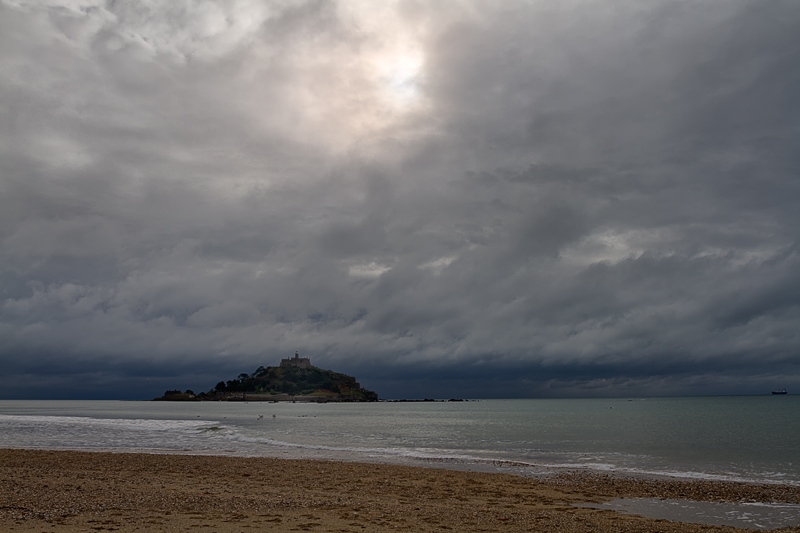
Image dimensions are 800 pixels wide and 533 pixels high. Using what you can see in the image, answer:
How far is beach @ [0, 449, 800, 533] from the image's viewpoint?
1595cm

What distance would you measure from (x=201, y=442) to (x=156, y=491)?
29966 mm

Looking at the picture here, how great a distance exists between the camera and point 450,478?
2714 cm

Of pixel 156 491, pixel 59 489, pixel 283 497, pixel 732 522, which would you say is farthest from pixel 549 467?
pixel 59 489

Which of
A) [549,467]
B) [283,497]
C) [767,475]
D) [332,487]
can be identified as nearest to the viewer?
[283,497]

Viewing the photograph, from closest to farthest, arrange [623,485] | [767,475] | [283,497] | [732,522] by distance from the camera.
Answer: [732,522]
[283,497]
[623,485]
[767,475]

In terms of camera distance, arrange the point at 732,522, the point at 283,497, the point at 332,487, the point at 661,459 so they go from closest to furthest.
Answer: the point at 732,522 → the point at 283,497 → the point at 332,487 → the point at 661,459

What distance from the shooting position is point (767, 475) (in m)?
30.9

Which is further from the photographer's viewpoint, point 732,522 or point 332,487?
point 332,487

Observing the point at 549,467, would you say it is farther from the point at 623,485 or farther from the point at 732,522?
the point at 732,522

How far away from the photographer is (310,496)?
20.4 meters

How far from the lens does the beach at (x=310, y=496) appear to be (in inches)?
628

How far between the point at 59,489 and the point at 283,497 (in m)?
8.72

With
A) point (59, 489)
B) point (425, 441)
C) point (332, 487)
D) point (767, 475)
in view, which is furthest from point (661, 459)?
point (59, 489)

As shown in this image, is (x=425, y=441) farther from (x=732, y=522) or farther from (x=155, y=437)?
(x=732, y=522)
